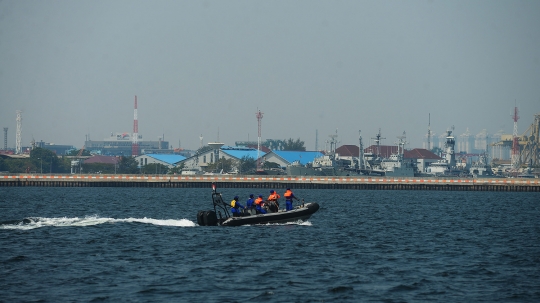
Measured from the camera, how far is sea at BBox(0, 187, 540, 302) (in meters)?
22.6

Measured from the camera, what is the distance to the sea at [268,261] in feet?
74.1

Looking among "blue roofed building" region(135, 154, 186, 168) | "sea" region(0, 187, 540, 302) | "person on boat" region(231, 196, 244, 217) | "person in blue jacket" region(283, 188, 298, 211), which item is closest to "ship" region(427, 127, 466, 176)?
"blue roofed building" region(135, 154, 186, 168)

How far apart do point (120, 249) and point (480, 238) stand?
18672 millimetres

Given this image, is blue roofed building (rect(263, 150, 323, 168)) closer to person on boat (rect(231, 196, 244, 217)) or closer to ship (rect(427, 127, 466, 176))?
ship (rect(427, 127, 466, 176))

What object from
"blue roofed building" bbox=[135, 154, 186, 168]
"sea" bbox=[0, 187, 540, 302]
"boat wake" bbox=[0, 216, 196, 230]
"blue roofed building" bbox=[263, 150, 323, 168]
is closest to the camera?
"sea" bbox=[0, 187, 540, 302]

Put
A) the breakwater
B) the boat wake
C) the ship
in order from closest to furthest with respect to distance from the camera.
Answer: the boat wake < the breakwater < the ship

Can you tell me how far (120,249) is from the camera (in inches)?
1246

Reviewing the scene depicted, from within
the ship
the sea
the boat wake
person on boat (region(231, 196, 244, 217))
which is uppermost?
the ship

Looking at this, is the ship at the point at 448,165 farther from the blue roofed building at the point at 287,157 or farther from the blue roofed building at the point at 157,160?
the blue roofed building at the point at 157,160

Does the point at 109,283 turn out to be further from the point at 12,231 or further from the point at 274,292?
the point at 12,231

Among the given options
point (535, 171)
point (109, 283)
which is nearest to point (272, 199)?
point (109, 283)

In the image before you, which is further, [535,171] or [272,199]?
[535,171]

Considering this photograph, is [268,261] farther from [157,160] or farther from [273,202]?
[157,160]

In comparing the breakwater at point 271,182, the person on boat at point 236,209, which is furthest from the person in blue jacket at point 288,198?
the breakwater at point 271,182
